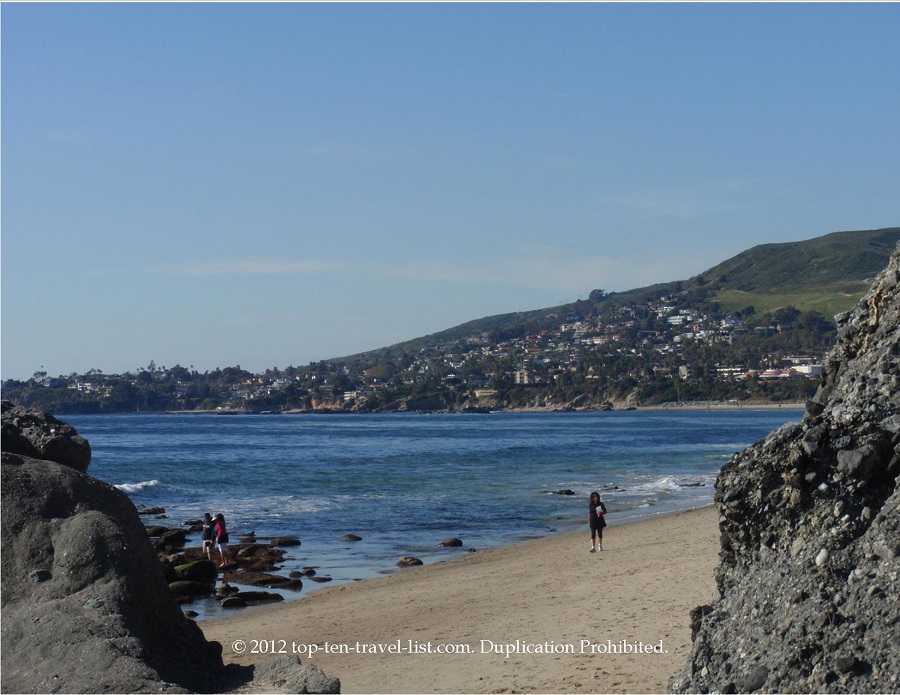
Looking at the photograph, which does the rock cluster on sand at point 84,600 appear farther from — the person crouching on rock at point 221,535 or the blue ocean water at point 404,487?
the person crouching on rock at point 221,535

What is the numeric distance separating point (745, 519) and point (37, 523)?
630 cm

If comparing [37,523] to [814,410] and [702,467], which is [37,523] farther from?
[702,467]

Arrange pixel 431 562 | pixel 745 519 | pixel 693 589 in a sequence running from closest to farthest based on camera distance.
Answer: pixel 745 519 → pixel 693 589 → pixel 431 562

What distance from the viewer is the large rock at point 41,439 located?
1031cm

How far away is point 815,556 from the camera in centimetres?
564

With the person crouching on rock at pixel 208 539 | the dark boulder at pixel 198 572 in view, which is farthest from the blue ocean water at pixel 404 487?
the dark boulder at pixel 198 572

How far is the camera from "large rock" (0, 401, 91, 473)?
10312 millimetres

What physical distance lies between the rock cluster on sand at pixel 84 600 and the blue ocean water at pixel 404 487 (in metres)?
10.5

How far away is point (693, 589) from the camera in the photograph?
14172mm

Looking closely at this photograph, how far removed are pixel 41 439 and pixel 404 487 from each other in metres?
31.9

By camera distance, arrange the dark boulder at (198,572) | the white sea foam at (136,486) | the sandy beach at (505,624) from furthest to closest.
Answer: the white sea foam at (136,486)
the dark boulder at (198,572)
the sandy beach at (505,624)

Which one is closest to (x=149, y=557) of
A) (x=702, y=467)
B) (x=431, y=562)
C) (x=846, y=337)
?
(x=846, y=337)

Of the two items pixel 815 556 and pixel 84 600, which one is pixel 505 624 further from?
pixel 815 556

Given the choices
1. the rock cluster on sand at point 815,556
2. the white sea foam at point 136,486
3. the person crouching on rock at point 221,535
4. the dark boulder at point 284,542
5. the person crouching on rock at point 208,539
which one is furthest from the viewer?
the white sea foam at point 136,486
